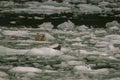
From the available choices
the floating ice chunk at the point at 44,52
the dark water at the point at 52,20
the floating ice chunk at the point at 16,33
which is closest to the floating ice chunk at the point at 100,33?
the dark water at the point at 52,20

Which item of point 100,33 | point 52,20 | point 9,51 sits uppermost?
point 9,51

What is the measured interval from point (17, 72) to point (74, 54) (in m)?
0.71

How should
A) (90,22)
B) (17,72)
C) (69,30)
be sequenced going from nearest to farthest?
(17,72), (69,30), (90,22)

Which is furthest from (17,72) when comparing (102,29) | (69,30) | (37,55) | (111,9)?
(111,9)

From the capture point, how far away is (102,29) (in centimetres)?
489

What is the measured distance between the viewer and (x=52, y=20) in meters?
5.62

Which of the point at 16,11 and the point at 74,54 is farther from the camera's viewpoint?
the point at 16,11

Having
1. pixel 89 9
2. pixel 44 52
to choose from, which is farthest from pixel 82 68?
pixel 89 9

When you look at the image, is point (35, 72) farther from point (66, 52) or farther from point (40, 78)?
point (66, 52)

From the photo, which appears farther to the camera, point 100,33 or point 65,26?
point 65,26

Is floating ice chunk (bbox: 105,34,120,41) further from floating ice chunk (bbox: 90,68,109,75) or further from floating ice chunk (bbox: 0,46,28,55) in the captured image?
floating ice chunk (bbox: 90,68,109,75)

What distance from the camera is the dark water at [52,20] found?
5236mm

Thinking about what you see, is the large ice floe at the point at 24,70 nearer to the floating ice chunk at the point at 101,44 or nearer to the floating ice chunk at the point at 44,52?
the floating ice chunk at the point at 44,52

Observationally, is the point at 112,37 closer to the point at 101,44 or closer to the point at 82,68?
the point at 101,44
